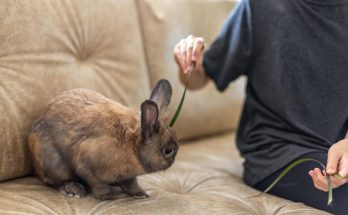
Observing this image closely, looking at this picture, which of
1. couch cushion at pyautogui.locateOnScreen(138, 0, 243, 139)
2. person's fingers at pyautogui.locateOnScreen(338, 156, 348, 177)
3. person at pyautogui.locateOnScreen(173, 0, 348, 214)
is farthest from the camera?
couch cushion at pyautogui.locateOnScreen(138, 0, 243, 139)

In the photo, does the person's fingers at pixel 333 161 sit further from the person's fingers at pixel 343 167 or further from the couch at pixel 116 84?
the couch at pixel 116 84

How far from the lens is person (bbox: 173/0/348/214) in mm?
1350

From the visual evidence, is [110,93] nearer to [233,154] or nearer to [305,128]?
[233,154]

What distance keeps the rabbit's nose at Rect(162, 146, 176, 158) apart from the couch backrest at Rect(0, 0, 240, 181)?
1.22 ft

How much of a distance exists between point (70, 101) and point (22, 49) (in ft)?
0.67

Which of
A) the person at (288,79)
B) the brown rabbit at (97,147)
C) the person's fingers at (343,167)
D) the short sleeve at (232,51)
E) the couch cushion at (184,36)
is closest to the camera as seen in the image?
the person's fingers at (343,167)

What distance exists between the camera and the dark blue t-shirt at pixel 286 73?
1359 millimetres

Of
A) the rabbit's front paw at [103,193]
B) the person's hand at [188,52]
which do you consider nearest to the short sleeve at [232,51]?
the person's hand at [188,52]

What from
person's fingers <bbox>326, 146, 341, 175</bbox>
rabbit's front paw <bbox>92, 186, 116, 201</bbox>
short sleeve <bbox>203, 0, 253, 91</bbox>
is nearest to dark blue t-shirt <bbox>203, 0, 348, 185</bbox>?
short sleeve <bbox>203, 0, 253, 91</bbox>

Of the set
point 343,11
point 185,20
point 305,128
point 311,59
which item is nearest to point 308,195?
point 305,128

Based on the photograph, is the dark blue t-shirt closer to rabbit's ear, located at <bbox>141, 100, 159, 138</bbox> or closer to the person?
the person

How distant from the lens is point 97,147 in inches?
46.4

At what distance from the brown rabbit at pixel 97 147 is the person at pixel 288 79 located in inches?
11.0

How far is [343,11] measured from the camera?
135 cm
